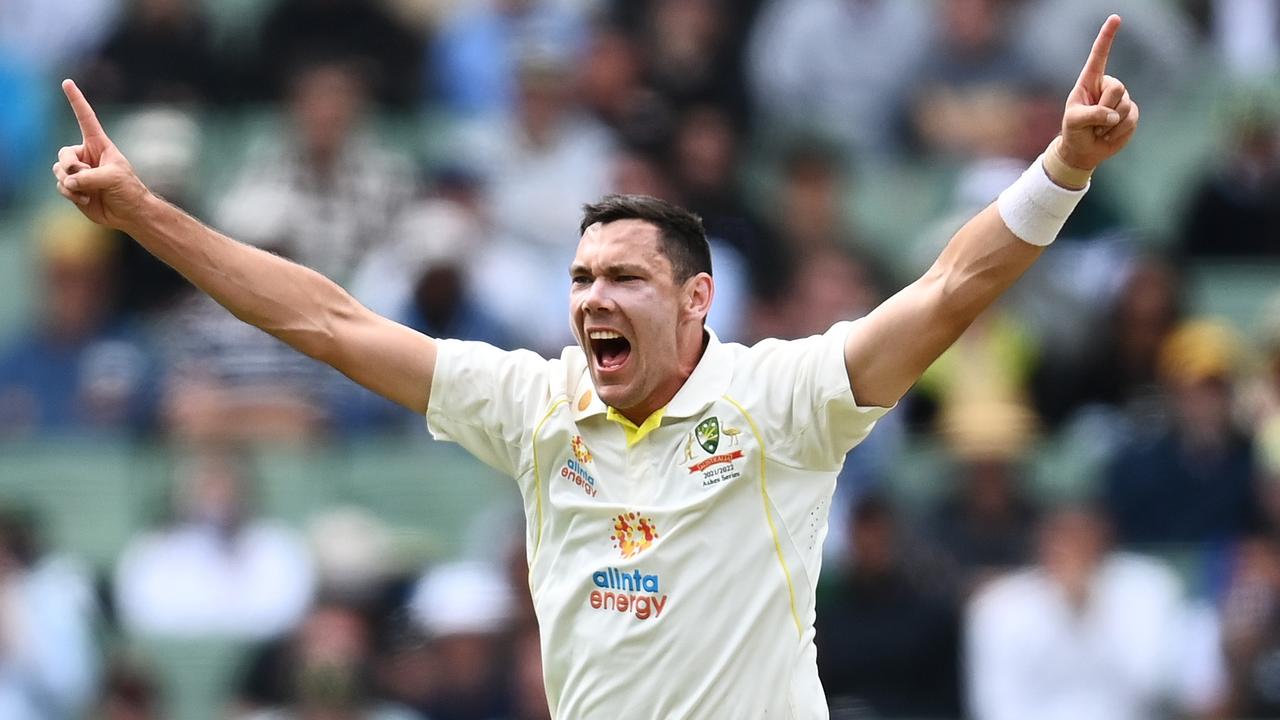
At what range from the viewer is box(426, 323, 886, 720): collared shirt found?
5.65 metres

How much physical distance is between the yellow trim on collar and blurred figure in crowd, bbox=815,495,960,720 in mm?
4918

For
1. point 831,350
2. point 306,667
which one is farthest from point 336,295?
point 306,667

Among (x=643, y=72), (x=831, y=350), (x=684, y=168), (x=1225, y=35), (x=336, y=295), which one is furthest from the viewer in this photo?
(x=1225, y=35)

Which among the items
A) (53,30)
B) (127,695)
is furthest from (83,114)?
(53,30)

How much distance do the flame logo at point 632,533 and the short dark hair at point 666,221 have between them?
2.20ft

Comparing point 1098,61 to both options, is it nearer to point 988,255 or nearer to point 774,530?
point 988,255

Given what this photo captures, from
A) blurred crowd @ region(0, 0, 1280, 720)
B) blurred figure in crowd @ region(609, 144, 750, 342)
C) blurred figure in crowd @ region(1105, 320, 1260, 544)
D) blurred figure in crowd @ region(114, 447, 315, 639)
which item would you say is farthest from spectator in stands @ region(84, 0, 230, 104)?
blurred figure in crowd @ region(1105, 320, 1260, 544)

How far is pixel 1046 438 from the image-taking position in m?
12.1

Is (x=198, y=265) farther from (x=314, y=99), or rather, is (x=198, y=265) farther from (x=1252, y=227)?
(x=1252, y=227)

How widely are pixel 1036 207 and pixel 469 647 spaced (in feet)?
19.6

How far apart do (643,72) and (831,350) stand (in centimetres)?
858

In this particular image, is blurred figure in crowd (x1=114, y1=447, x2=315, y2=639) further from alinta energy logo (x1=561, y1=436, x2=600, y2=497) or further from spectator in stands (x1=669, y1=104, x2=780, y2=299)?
alinta energy logo (x1=561, y1=436, x2=600, y2=497)

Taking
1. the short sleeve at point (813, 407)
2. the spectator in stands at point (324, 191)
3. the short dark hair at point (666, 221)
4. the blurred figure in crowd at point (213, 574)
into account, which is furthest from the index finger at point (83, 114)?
the spectator in stands at point (324, 191)

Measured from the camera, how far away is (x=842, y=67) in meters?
14.4
